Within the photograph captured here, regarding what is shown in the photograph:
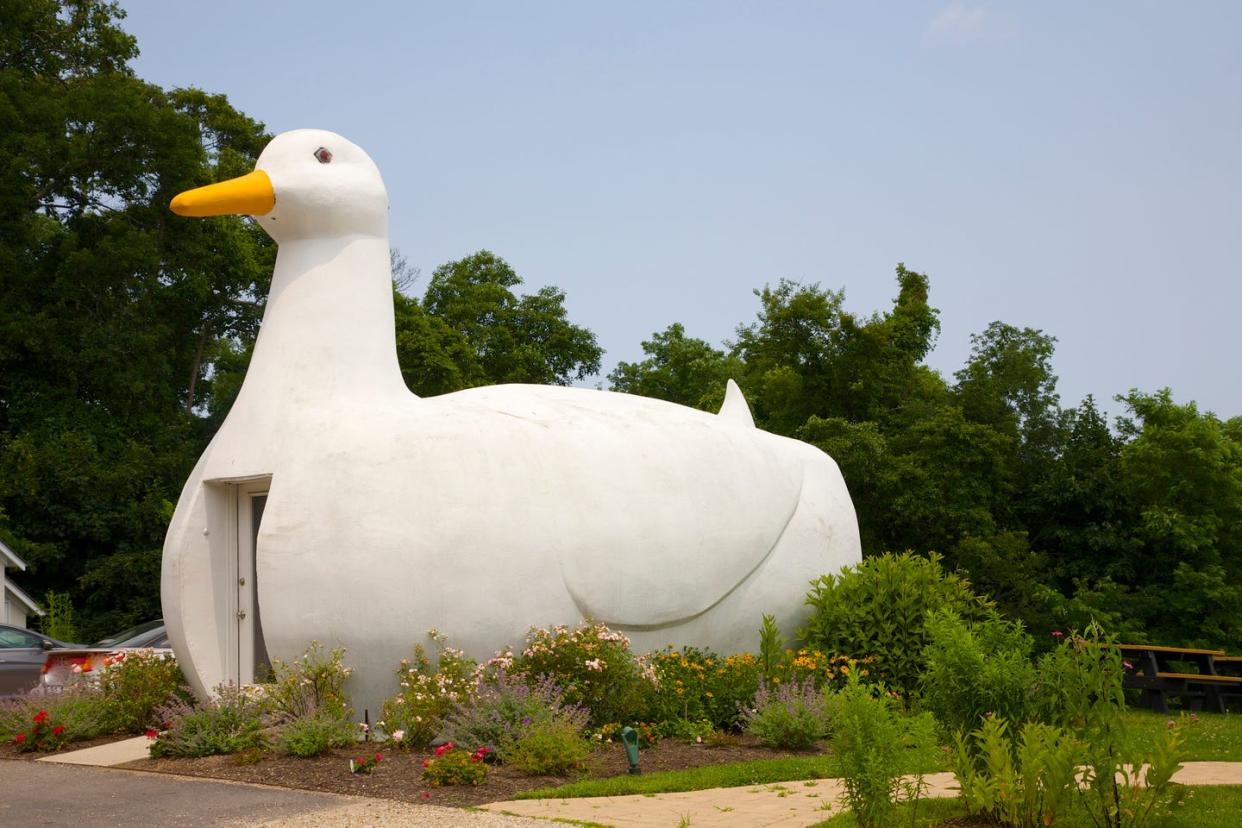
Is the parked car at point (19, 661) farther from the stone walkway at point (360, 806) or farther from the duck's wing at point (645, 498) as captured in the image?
the duck's wing at point (645, 498)

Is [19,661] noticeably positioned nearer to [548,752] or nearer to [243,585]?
[243,585]

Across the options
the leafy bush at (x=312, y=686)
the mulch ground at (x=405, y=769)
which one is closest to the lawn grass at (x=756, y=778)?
the mulch ground at (x=405, y=769)

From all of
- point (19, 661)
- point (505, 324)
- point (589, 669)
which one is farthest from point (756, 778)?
point (505, 324)

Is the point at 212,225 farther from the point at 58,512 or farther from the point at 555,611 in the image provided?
the point at 555,611

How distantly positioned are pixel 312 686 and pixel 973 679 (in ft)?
17.5

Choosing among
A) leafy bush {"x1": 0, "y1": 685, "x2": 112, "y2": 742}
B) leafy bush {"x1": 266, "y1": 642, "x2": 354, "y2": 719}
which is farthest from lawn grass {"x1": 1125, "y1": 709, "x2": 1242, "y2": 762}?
leafy bush {"x1": 0, "y1": 685, "x2": 112, "y2": 742}

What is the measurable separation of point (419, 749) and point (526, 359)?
72.6ft

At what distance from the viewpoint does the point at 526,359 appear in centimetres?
3083

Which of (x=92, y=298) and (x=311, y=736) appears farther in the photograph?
(x=92, y=298)

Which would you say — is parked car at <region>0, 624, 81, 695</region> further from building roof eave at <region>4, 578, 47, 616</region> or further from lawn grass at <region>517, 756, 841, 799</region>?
lawn grass at <region>517, 756, 841, 799</region>

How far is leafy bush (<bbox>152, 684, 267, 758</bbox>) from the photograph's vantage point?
356 inches

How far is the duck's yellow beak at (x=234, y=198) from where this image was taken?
10422 millimetres

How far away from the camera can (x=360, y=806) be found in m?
7.17

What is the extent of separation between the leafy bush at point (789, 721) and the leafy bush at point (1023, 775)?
3332 millimetres
